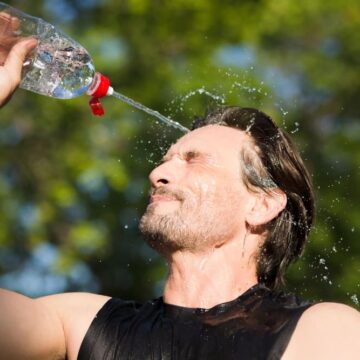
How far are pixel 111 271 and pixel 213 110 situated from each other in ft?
12.7

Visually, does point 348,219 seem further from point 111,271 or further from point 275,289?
point 275,289

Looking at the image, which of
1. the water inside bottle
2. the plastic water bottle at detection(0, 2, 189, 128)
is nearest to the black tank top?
the plastic water bottle at detection(0, 2, 189, 128)

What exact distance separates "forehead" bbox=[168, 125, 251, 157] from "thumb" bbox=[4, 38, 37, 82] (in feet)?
2.23

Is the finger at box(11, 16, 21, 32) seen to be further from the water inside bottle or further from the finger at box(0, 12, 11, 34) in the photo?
the water inside bottle

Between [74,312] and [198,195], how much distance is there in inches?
21.8

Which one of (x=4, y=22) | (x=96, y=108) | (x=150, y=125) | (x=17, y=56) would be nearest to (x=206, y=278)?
(x=96, y=108)

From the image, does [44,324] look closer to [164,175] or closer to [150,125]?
[164,175]

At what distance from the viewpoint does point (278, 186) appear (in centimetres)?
376

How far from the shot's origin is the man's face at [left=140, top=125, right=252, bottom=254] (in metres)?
3.42

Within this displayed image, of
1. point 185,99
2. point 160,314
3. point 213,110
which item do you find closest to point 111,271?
point 185,99

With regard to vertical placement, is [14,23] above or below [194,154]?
above

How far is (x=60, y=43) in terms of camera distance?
12.8ft

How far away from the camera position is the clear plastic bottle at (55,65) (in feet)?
12.6

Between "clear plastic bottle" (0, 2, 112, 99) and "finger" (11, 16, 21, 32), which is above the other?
"finger" (11, 16, 21, 32)
